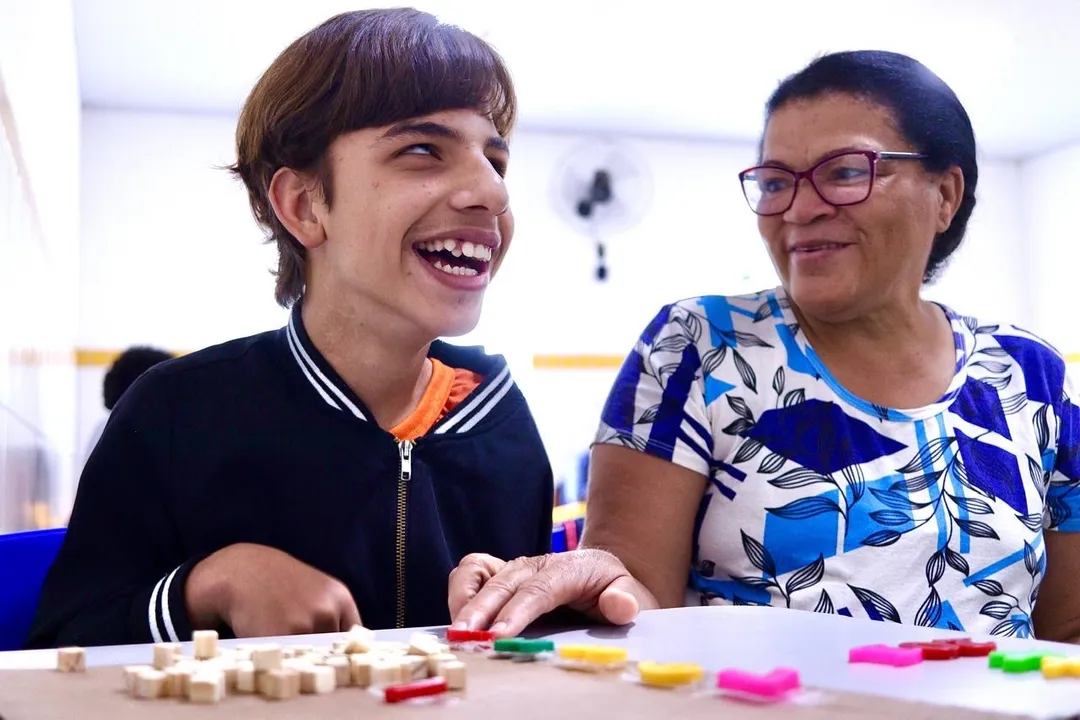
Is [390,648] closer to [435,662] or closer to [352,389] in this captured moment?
[435,662]

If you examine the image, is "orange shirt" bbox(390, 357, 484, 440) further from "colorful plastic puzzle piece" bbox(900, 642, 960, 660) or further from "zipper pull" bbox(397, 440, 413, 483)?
"colorful plastic puzzle piece" bbox(900, 642, 960, 660)

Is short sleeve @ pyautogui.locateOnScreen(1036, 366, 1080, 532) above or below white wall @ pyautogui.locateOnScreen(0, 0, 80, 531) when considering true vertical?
below

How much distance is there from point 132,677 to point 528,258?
710 cm

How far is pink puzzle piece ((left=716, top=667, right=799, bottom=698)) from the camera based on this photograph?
0.65m

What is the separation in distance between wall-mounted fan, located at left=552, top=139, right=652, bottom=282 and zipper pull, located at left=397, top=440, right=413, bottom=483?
6365 mm

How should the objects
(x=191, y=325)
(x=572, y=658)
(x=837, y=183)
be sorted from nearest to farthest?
(x=572, y=658) < (x=837, y=183) < (x=191, y=325)

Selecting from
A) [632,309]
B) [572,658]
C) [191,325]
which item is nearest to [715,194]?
[632,309]

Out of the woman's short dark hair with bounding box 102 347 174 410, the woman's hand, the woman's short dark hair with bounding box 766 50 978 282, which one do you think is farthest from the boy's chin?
the woman's short dark hair with bounding box 102 347 174 410

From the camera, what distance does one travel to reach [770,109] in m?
1.71

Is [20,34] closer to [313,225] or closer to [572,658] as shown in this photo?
[313,225]

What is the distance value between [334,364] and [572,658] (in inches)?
24.6

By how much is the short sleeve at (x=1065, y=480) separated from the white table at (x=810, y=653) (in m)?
0.76

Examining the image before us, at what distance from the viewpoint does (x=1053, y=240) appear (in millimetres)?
8562

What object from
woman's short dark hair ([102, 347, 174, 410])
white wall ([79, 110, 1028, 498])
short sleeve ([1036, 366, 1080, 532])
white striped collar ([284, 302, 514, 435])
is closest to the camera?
white striped collar ([284, 302, 514, 435])
